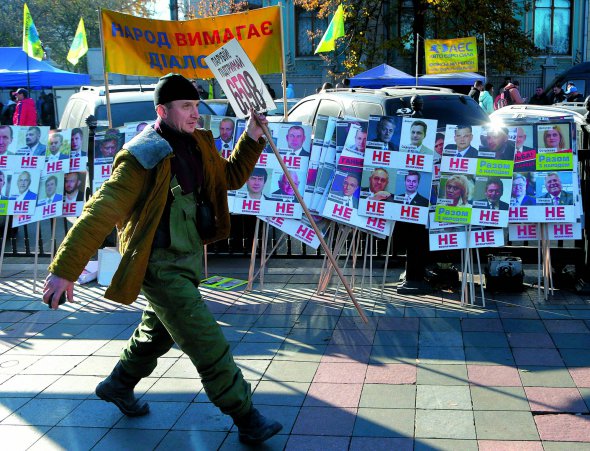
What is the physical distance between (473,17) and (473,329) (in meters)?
A: 20.0

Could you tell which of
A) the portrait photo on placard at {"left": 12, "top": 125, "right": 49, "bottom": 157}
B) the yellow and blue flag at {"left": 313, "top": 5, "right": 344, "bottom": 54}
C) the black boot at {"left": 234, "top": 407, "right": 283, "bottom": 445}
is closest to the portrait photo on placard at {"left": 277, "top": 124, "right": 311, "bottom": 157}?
the portrait photo on placard at {"left": 12, "top": 125, "right": 49, "bottom": 157}

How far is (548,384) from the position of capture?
4.96m

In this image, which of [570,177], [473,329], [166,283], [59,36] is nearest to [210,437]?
[166,283]

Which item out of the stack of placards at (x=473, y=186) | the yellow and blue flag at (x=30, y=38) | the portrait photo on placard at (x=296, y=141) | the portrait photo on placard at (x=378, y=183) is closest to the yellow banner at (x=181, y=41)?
the portrait photo on placard at (x=296, y=141)

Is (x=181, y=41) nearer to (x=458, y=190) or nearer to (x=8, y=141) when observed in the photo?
(x=8, y=141)

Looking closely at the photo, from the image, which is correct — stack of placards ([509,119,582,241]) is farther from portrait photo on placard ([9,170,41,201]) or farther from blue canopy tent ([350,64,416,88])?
blue canopy tent ([350,64,416,88])

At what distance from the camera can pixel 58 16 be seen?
41.2m

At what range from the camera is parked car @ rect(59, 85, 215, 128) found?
11.6 meters

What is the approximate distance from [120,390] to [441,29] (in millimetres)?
23352

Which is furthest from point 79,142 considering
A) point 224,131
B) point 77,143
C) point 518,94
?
point 518,94

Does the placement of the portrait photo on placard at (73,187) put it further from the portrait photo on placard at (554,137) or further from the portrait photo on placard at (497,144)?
the portrait photo on placard at (554,137)

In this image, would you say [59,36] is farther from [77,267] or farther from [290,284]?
[77,267]

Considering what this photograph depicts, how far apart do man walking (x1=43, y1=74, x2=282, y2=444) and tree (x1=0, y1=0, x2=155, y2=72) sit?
3674 centimetres

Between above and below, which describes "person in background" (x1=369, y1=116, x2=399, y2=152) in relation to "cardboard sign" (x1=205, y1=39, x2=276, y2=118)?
below
